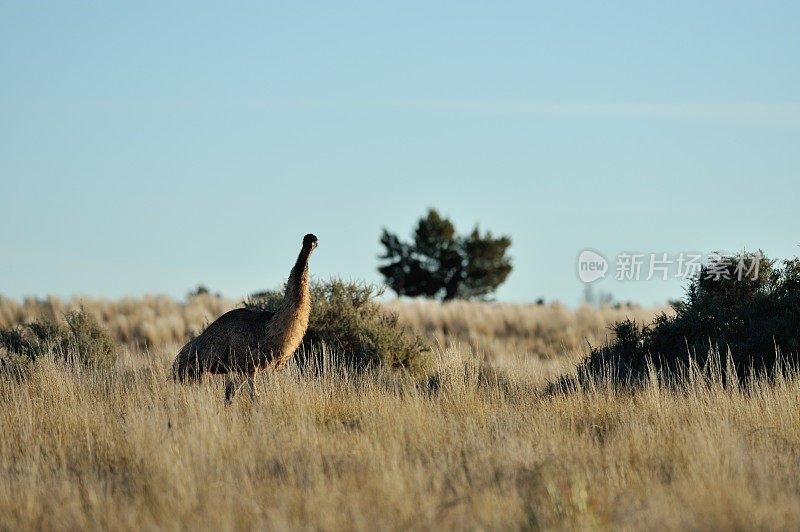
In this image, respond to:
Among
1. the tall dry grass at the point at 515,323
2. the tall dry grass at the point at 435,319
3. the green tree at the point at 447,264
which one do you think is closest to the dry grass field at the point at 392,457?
the tall dry grass at the point at 435,319

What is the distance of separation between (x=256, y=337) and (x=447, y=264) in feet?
132

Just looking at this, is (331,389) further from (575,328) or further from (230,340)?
(575,328)

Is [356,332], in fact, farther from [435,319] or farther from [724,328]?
[435,319]

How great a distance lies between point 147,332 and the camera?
21.1 m

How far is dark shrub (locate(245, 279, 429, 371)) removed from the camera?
37.5 feet

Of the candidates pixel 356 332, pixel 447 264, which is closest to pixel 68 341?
pixel 356 332

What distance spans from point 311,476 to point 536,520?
168 cm

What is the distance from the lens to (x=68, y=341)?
42.8 ft

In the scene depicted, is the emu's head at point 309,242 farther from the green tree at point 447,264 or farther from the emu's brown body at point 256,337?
the green tree at point 447,264

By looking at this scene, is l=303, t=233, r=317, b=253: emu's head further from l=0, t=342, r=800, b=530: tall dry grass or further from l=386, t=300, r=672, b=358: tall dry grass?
l=386, t=300, r=672, b=358: tall dry grass

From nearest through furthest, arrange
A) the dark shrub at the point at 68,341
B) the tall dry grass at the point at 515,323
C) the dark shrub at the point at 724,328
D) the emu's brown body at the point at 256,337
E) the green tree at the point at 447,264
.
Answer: the emu's brown body at the point at 256,337
the dark shrub at the point at 724,328
the dark shrub at the point at 68,341
the tall dry grass at the point at 515,323
the green tree at the point at 447,264

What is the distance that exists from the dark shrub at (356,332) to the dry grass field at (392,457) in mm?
1255

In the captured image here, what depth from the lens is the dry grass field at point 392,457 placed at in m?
4.76

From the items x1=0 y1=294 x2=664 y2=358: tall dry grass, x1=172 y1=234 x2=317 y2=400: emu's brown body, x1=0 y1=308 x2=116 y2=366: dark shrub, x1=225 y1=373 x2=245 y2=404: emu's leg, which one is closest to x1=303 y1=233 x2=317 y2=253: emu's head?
x1=172 y1=234 x2=317 y2=400: emu's brown body
